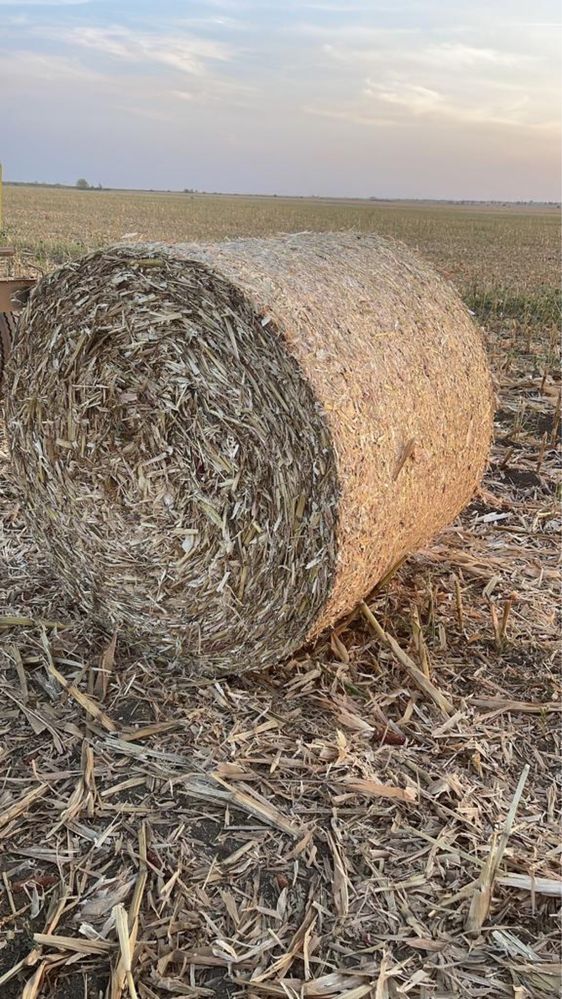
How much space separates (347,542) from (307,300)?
0.96 meters

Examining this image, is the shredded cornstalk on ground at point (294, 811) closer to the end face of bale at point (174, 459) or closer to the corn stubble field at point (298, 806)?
the corn stubble field at point (298, 806)

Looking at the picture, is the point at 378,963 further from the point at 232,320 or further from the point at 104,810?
the point at 232,320

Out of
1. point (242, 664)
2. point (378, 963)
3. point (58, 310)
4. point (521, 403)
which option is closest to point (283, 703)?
point (242, 664)

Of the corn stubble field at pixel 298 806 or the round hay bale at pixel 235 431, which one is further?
the round hay bale at pixel 235 431

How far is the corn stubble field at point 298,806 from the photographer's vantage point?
2324mm

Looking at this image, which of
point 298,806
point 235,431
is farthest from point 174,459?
point 298,806

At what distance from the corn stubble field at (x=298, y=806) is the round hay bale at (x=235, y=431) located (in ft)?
1.10

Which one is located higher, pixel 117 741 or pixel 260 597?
pixel 260 597

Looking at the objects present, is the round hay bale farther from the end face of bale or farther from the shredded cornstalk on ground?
the shredded cornstalk on ground

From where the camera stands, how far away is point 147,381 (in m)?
3.54

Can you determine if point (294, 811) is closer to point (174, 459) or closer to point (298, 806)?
point (298, 806)

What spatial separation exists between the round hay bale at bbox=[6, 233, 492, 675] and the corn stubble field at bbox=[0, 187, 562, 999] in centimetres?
33

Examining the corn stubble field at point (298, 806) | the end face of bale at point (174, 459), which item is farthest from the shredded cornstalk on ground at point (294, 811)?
the end face of bale at point (174, 459)

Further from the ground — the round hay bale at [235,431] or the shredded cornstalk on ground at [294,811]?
the round hay bale at [235,431]
